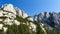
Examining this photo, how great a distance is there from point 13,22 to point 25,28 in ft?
49.3

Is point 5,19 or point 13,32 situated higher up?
point 5,19

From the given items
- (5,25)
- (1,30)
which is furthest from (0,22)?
(1,30)

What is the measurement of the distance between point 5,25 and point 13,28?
32.2 ft

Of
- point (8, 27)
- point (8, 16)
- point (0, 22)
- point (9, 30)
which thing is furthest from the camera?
point (8, 16)

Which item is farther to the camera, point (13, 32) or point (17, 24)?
point (17, 24)

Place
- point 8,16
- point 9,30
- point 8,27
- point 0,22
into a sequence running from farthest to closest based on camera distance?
point 8,16 < point 0,22 < point 8,27 < point 9,30

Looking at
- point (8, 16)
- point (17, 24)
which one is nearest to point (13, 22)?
point (17, 24)

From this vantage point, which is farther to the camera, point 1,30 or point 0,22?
point 0,22

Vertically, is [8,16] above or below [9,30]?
above

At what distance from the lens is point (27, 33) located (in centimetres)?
17275

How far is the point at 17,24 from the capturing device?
18462 cm

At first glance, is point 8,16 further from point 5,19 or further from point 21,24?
point 21,24


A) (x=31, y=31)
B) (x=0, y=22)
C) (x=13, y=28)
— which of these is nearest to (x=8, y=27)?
(x=13, y=28)

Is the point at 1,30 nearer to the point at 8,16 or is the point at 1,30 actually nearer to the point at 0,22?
the point at 0,22
